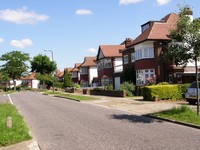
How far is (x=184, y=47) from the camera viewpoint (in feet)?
43.6

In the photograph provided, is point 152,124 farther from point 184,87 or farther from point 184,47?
point 184,87

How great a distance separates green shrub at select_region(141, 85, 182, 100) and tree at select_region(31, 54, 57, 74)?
82608mm

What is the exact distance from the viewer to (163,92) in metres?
24.8

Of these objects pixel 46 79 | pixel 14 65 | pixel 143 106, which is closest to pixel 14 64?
pixel 14 65

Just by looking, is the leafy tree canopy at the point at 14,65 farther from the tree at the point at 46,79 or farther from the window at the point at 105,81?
the window at the point at 105,81

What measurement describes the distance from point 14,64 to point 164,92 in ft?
286

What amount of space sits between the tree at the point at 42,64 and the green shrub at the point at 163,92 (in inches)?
3252

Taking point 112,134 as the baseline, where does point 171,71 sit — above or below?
above

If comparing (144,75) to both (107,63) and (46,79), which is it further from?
(46,79)

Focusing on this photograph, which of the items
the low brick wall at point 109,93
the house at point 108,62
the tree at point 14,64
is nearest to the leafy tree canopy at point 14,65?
the tree at point 14,64

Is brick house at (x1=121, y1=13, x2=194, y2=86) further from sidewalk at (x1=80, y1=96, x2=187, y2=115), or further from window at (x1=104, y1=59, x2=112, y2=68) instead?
window at (x1=104, y1=59, x2=112, y2=68)

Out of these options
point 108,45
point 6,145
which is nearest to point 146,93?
point 6,145

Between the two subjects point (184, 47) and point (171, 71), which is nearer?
point (184, 47)

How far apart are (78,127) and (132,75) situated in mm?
27381
